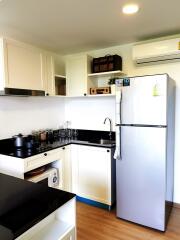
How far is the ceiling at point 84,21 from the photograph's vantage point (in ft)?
5.72

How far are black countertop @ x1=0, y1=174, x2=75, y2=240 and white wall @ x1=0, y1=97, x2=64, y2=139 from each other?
53.5 inches

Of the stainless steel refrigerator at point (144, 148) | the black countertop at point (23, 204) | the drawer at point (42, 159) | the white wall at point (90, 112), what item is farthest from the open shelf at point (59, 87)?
the black countertop at point (23, 204)

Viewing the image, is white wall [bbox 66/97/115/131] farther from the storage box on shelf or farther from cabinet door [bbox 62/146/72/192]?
cabinet door [bbox 62/146/72/192]

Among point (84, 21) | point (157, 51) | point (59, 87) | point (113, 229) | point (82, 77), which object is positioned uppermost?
point (84, 21)

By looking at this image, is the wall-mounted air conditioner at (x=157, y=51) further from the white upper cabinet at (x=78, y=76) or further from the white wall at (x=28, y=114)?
the white wall at (x=28, y=114)

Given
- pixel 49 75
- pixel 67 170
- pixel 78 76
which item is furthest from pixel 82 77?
pixel 67 170

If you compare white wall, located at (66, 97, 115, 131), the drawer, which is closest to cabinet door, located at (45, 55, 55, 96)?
white wall, located at (66, 97, 115, 131)

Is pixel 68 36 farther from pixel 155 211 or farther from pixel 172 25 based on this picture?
pixel 155 211

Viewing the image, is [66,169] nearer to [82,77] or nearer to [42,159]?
[42,159]

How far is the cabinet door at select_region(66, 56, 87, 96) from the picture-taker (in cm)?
300

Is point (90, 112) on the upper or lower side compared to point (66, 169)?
upper

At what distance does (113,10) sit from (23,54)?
125 cm

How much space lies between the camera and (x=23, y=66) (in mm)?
2449

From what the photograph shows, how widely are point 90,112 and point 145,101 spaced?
136 centimetres
